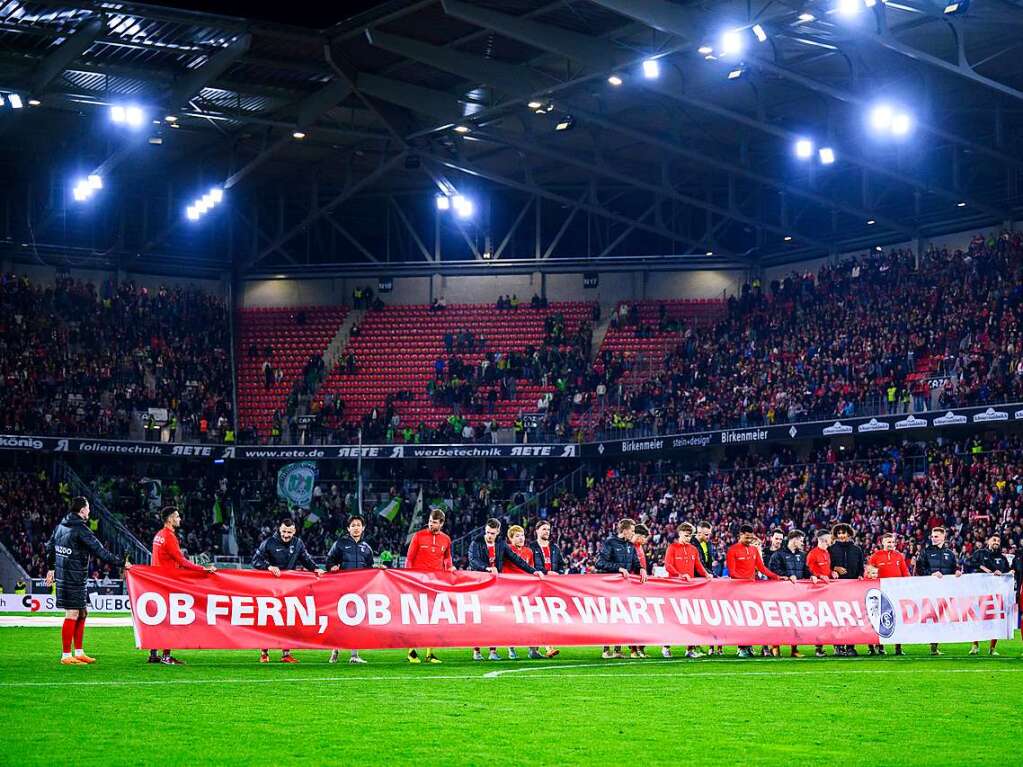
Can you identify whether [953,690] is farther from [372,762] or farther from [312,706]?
[372,762]

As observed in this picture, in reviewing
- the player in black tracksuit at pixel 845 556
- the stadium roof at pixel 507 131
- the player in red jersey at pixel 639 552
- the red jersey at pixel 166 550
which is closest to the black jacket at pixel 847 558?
the player in black tracksuit at pixel 845 556

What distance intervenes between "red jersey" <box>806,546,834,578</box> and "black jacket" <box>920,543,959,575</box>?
5.20ft

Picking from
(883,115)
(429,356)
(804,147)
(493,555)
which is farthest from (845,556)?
(429,356)

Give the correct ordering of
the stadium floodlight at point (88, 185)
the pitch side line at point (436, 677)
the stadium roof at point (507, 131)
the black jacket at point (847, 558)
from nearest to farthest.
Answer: the pitch side line at point (436, 677)
the black jacket at point (847, 558)
the stadium roof at point (507, 131)
the stadium floodlight at point (88, 185)

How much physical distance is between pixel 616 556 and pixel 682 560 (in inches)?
40.2

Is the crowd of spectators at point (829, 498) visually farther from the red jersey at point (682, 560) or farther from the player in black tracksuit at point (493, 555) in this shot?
the player in black tracksuit at point (493, 555)

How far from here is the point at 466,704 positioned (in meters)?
13.3

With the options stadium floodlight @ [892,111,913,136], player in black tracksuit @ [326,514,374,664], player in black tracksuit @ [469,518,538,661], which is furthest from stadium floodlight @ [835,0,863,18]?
player in black tracksuit @ [326,514,374,664]

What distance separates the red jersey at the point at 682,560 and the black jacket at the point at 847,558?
258 centimetres

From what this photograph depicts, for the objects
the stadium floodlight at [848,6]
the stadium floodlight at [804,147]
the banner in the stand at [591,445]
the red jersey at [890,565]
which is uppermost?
the stadium floodlight at [804,147]

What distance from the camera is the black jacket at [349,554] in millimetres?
19953

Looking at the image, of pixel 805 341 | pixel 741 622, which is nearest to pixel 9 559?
pixel 805 341

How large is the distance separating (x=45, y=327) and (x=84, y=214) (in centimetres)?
638

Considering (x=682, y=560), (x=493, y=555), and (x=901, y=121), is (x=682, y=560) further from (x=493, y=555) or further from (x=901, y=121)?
(x=901, y=121)
